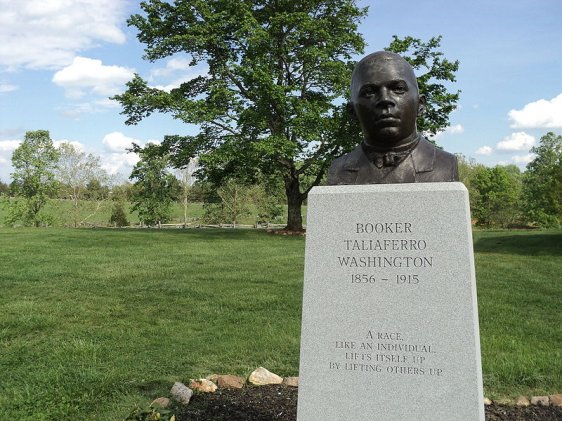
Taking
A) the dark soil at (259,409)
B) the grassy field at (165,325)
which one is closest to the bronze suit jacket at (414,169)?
the dark soil at (259,409)

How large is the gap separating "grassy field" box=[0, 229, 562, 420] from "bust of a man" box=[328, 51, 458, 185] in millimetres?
2417

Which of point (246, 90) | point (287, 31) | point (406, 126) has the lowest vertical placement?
point (406, 126)

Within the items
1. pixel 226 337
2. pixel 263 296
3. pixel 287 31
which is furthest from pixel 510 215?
pixel 226 337

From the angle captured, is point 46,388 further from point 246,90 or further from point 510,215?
point 510,215

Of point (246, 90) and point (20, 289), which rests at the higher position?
point (246, 90)

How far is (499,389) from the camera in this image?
17.1 ft

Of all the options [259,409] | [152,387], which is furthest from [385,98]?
[152,387]

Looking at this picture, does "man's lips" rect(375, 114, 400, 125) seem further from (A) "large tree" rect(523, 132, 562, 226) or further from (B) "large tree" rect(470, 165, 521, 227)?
(B) "large tree" rect(470, 165, 521, 227)

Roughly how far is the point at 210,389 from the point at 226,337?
A: 1881 mm

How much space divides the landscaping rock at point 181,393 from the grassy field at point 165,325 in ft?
0.63

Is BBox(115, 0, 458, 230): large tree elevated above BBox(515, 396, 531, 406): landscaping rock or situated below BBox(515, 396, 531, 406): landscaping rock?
above

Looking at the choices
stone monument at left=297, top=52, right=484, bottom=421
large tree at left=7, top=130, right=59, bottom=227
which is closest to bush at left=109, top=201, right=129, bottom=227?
large tree at left=7, top=130, right=59, bottom=227

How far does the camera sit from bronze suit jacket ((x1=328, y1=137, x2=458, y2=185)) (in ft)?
13.9

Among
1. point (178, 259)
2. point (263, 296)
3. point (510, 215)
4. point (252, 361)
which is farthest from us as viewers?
point (510, 215)
